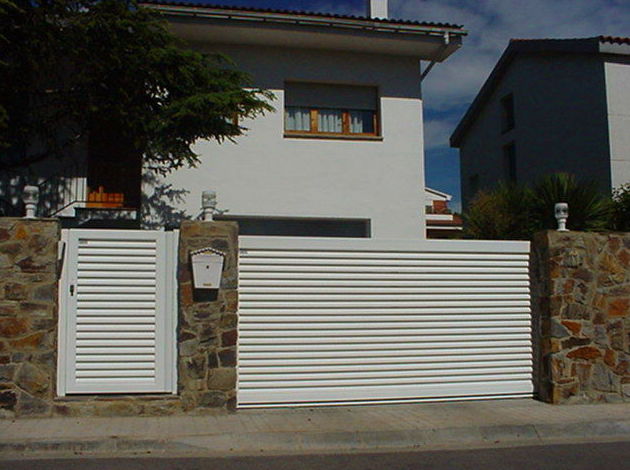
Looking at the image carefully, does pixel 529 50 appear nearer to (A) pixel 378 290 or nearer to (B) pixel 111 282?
(A) pixel 378 290

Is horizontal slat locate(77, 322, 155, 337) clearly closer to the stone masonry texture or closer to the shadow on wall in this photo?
the stone masonry texture

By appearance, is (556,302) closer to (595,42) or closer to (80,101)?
(80,101)

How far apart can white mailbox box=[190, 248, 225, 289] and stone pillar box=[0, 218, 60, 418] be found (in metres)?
1.49

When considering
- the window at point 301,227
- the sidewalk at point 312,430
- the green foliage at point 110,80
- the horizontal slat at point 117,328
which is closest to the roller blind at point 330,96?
the window at point 301,227

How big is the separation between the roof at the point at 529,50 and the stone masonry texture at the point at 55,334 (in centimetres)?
1194

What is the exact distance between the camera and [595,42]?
50.9 ft

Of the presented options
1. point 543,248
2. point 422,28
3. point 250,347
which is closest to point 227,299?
point 250,347

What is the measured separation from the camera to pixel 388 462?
232 inches

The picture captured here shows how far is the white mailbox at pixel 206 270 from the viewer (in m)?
7.24

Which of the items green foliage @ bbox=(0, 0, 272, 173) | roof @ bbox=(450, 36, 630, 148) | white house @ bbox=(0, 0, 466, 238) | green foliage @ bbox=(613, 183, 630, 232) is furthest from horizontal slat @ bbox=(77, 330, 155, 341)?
roof @ bbox=(450, 36, 630, 148)

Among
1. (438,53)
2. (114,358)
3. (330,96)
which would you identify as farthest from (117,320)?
(438,53)

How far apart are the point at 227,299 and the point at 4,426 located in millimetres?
2568

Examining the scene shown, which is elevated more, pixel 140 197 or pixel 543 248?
pixel 140 197

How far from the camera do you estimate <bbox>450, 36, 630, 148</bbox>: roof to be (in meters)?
15.3
